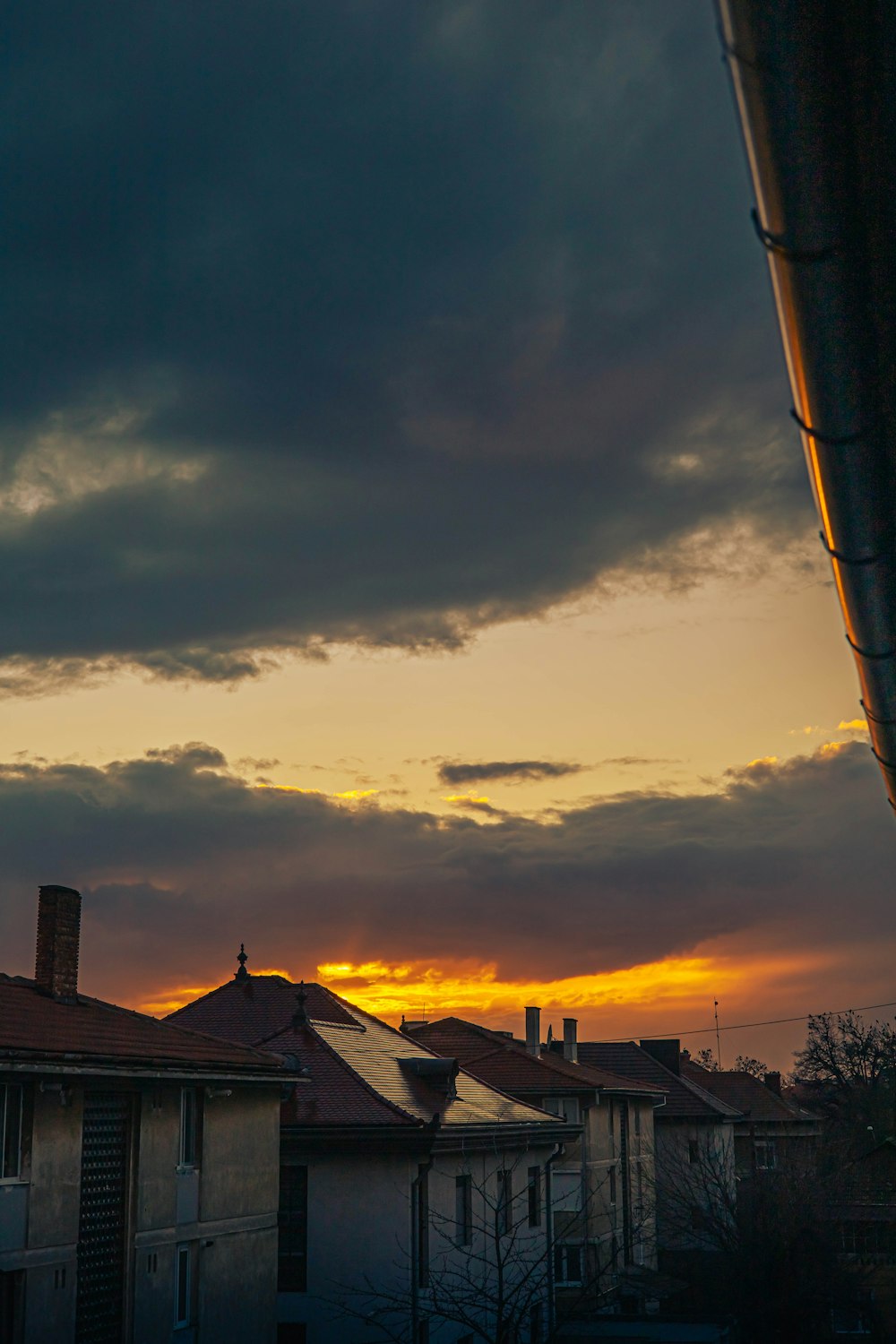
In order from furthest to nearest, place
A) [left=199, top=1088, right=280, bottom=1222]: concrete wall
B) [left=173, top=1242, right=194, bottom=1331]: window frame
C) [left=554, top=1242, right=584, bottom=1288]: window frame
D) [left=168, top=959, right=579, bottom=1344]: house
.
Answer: [left=554, top=1242, right=584, bottom=1288]: window frame < [left=168, top=959, right=579, bottom=1344]: house < [left=199, top=1088, right=280, bottom=1222]: concrete wall < [left=173, top=1242, right=194, bottom=1331]: window frame

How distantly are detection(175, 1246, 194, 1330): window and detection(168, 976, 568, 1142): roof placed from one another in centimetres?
476

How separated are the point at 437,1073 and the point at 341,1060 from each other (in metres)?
3.15

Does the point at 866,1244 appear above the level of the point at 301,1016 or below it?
below

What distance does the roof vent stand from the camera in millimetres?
33469

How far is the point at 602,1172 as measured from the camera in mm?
48312

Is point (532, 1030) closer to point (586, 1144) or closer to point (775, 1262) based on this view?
point (586, 1144)

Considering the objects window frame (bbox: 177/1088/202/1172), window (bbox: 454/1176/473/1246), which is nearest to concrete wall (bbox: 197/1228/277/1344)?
window frame (bbox: 177/1088/202/1172)

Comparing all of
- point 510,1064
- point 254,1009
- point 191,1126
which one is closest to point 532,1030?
point 510,1064

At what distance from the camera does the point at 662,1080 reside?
65.4m

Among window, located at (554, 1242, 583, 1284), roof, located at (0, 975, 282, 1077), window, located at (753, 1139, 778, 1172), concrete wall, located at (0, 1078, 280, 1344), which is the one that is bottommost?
window, located at (554, 1242, 583, 1284)

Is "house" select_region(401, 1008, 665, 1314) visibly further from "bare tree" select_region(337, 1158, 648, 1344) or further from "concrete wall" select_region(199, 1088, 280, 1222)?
"concrete wall" select_region(199, 1088, 280, 1222)

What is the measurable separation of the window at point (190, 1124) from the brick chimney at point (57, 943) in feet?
9.20

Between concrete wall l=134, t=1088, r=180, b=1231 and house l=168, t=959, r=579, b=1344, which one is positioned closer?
concrete wall l=134, t=1088, r=180, b=1231

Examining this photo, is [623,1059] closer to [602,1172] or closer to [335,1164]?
[602,1172]
